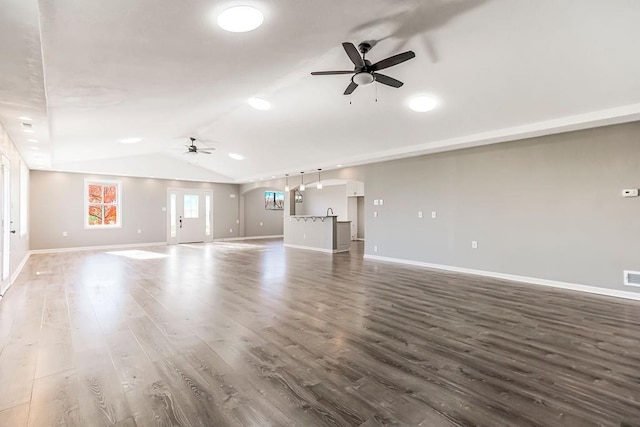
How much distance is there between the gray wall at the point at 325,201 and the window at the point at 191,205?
171 inches

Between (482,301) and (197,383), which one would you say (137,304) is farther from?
(482,301)

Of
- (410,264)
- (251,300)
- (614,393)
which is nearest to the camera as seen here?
(614,393)

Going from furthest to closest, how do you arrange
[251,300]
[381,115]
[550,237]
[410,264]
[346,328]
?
[410,264] → [381,115] → [550,237] → [251,300] → [346,328]

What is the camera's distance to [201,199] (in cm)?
1239

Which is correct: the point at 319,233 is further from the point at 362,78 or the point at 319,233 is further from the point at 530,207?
the point at 362,78

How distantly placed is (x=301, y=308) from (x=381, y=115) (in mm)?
3470

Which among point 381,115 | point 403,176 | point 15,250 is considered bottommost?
point 15,250

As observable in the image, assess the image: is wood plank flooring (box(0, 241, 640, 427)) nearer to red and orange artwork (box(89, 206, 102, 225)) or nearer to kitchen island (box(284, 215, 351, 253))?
kitchen island (box(284, 215, 351, 253))

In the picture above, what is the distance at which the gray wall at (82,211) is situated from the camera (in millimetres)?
9281

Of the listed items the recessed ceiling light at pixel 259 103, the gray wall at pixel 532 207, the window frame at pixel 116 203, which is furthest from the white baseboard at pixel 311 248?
the window frame at pixel 116 203

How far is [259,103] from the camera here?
5703 millimetres

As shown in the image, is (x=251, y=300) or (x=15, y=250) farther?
(x=15, y=250)

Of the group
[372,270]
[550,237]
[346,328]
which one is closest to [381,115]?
[372,270]

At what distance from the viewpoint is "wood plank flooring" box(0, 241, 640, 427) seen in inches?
73.8
